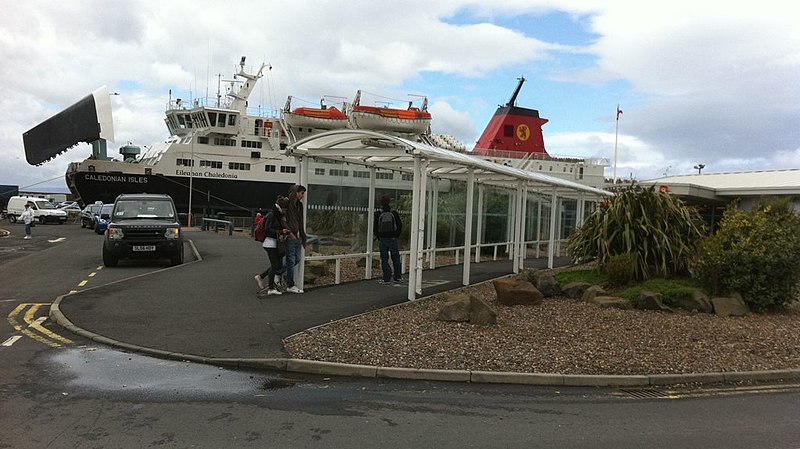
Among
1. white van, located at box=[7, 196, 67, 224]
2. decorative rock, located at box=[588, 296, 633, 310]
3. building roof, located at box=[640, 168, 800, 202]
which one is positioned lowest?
white van, located at box=[7, 196, 67, 224]

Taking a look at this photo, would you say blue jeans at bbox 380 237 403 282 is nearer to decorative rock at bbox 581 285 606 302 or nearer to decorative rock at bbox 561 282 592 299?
decorative rock at bbox 561 282 592 299

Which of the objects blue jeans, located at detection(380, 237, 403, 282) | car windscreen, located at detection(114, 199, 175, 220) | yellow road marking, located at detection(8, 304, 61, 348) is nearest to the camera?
yellow road marking, located at detection(8, 304, 61, 348)

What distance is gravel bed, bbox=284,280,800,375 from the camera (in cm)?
646

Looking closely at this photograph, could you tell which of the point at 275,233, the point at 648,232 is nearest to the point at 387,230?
the point at 275,233

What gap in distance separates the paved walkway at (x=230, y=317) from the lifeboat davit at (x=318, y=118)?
26845 millimetres

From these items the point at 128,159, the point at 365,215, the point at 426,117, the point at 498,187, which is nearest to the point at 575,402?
the point at 365,215

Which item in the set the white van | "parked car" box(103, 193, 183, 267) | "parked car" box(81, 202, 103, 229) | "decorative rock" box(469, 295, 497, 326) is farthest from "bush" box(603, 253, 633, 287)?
the white van

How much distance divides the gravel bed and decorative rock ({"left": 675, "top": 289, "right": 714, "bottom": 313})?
204 millimetres

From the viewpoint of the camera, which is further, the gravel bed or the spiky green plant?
the spiky green plant

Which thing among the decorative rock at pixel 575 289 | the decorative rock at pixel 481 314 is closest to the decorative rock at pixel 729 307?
the decorative rock at pixel 575 289

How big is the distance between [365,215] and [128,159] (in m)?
40.8

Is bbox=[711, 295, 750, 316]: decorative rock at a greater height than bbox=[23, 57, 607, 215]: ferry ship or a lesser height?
lesser

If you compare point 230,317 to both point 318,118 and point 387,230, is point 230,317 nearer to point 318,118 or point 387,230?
point 387,230

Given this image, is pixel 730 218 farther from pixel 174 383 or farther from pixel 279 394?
pixel 174 383
